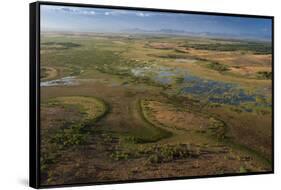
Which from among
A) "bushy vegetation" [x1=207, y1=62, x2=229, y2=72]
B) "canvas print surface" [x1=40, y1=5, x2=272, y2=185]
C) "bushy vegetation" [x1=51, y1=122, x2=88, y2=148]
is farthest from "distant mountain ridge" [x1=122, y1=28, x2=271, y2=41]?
"bushy vegetation" [x1=51, y1=122, x2=88, y2=148]

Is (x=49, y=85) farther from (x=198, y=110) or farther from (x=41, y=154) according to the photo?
(x=198, y=110)

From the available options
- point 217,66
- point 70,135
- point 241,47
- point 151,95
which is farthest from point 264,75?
point 70,135

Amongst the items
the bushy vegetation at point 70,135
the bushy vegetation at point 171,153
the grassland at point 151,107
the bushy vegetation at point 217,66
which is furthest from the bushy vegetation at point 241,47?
the bushy vegetation at point 70,135

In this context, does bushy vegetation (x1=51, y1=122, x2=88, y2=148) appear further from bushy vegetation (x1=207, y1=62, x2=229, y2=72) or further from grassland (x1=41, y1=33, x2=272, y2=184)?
bushy vegetation (x1=207, y1=62, x2=229, y2=72)

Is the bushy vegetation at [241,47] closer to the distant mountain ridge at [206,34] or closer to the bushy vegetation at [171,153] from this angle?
the distant mountain ridge at [206,34]

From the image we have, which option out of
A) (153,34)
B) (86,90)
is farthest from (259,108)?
(86,90)

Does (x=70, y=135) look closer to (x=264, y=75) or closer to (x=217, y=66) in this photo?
(x=217, y=66)

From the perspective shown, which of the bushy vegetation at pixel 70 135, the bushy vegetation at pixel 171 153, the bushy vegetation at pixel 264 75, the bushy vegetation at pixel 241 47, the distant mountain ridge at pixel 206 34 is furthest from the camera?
the bushy vegetation at pixel 264 75
